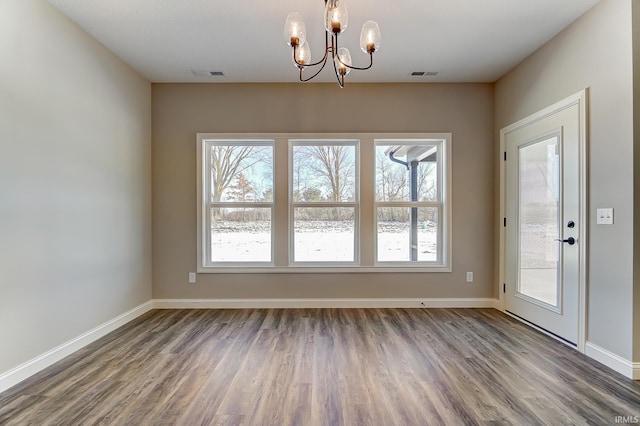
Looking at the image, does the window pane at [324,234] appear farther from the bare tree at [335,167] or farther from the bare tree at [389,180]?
the bare tree at [389,180]

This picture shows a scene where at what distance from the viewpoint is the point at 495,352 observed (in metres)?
2.55

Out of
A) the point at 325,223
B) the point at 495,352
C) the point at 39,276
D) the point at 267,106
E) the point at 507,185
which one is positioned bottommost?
the point at 495,352

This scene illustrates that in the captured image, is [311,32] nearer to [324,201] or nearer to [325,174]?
[325,174]

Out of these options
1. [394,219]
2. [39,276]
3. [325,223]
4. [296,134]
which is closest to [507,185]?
[394,219]

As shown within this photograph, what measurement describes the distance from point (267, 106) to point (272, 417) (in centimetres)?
331

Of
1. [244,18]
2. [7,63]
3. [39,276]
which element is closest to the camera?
[7,63]

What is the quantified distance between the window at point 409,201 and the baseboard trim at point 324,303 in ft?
1.73

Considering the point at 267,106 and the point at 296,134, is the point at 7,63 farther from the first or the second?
the point at 296,134

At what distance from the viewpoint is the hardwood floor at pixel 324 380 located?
5.75ft

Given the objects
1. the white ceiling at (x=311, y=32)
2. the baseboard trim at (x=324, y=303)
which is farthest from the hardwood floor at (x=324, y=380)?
the white ceiling at (x=311, y=32)

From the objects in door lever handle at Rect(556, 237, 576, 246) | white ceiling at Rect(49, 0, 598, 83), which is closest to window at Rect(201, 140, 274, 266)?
white ceiling at Rect(49, 0, 598, 83)

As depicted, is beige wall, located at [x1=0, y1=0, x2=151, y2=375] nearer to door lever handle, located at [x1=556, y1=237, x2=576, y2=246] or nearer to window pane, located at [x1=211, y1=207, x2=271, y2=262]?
window pane, located at [x1=211, y1=207, x2=271, y2=262]

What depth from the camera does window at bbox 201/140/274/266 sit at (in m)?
3.83

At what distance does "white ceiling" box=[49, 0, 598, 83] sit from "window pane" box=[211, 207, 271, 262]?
1714mm
